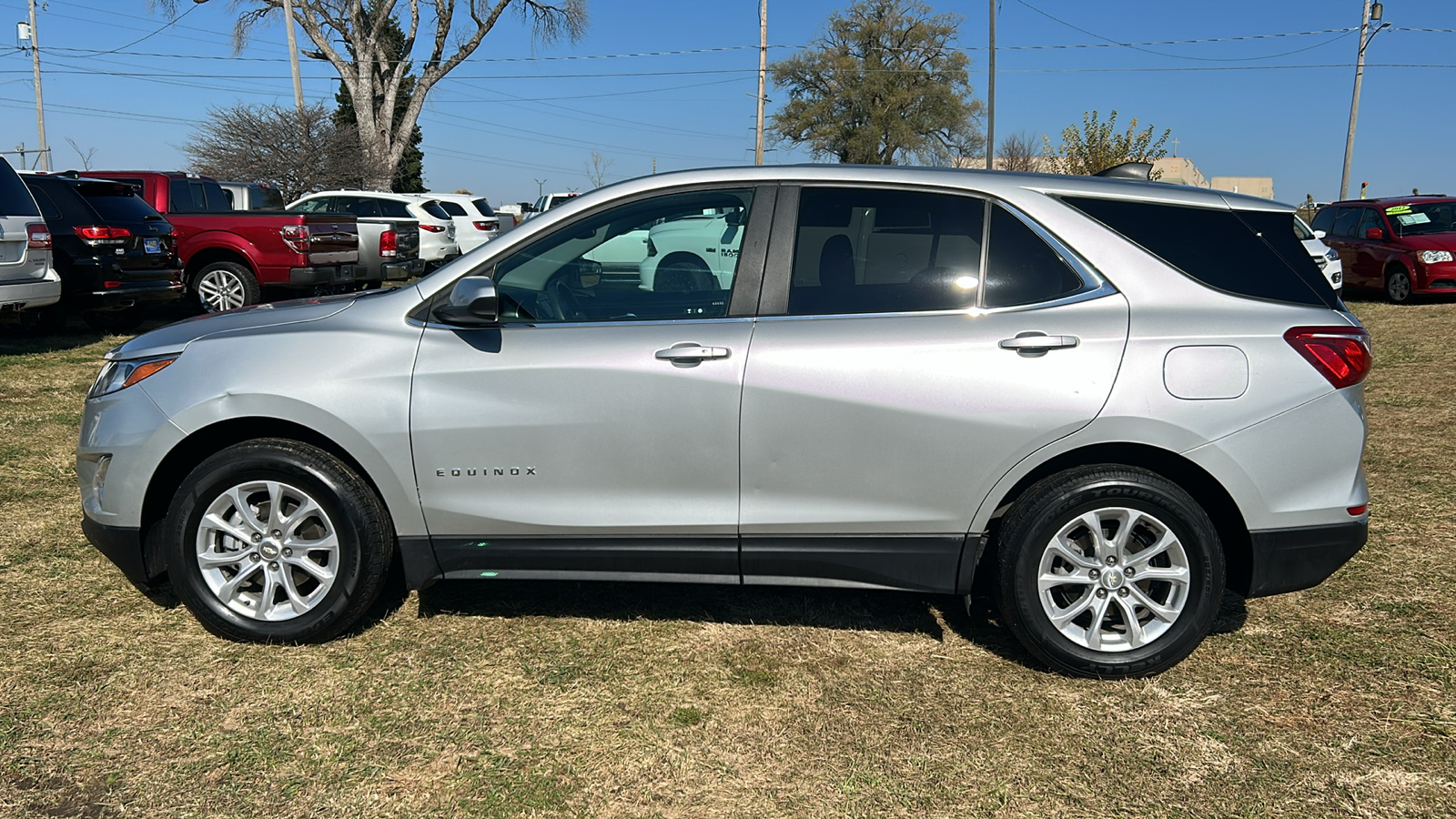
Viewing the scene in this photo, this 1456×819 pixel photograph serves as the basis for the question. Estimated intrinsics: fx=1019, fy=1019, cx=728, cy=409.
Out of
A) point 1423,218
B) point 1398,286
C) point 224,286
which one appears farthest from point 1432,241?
point 224,286

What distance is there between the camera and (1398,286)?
52.4 feet

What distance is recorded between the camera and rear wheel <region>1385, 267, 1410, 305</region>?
51.8 feet

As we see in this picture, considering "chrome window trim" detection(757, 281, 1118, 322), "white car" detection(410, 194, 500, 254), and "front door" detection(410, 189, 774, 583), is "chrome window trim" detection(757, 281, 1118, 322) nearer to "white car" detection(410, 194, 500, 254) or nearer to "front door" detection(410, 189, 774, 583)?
"front door" detection(410, 189, 774, 583)

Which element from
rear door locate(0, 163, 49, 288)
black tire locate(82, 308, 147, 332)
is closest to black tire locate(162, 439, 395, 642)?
rear door locate(0, 163, 49, 288)

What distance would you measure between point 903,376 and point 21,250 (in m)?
9.14

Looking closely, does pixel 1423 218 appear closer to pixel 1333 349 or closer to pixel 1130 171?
pixel 1130 171

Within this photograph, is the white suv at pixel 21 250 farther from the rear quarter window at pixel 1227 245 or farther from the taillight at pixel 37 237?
the rear quarter window at pixel 1227 245

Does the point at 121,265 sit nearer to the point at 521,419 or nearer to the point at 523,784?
the point at 521,419

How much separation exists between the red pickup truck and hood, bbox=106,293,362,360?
8.94 meters

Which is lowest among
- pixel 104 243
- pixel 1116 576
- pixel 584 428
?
pixel 1116 576

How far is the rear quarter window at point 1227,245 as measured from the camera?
3.41 meters

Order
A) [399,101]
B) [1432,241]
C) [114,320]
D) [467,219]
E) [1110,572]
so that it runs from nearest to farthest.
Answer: [1110,572] → [114,320] → [1432,241] → [467,219] → [399,101]

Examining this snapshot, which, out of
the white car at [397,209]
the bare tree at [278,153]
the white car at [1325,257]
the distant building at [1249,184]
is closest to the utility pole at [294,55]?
the bare tree at [278,153]

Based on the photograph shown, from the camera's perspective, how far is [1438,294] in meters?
16.5
